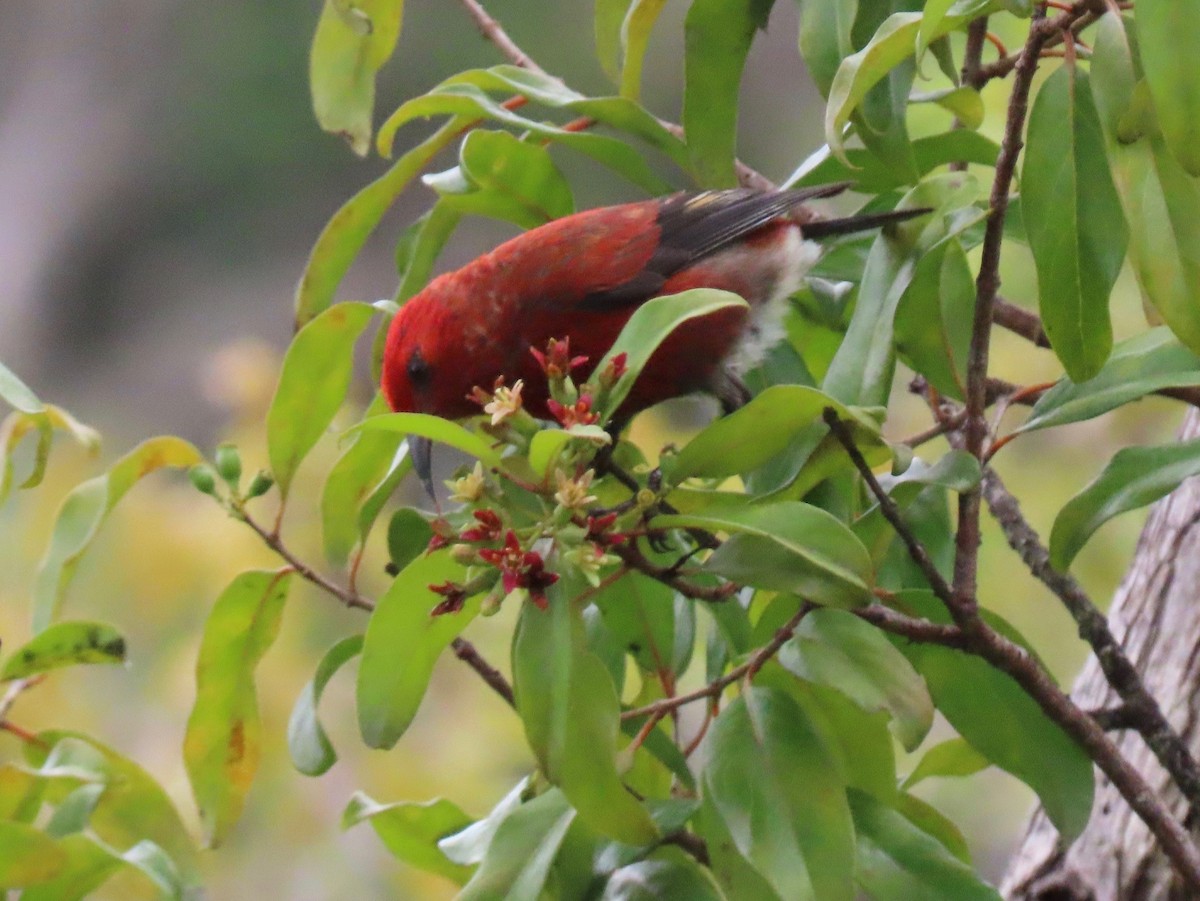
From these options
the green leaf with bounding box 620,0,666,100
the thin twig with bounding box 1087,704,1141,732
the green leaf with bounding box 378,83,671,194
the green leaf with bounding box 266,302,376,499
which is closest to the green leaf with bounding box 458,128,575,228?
the green leaf with bounding box 378,83,671,194

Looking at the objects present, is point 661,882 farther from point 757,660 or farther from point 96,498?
point 96,498

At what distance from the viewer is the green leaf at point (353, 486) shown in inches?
57.7

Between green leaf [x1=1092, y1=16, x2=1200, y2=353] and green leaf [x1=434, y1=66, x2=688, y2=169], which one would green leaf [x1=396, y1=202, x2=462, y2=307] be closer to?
green leaf [x1=434, y1=66, x2=688, y2=169]

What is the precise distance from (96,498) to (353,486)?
12.4 inches

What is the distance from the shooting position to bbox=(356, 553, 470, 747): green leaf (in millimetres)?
1291

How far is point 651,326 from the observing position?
1063mm

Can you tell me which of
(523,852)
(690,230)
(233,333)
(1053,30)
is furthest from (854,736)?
(233,333)

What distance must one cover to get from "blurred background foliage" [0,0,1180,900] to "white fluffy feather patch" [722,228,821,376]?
93 centimetres

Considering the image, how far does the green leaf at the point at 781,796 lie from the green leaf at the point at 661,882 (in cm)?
10

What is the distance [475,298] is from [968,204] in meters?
0.93

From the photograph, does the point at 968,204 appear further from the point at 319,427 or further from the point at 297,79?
the point at 297,79

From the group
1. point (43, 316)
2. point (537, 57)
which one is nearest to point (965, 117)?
point (537, 57)

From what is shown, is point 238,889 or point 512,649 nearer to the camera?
point 512,649

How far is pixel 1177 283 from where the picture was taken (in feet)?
3.33
